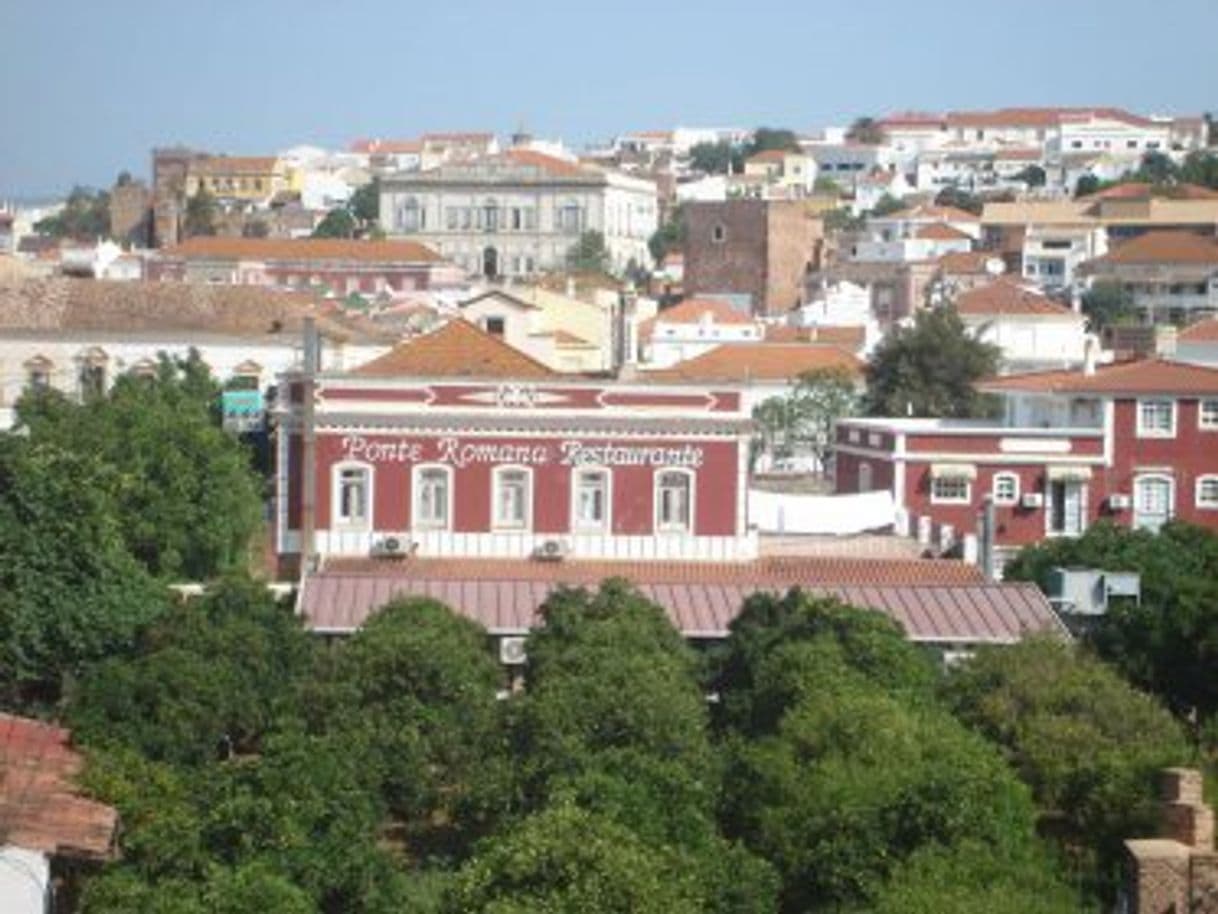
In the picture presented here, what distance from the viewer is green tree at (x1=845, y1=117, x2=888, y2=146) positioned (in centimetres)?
14875

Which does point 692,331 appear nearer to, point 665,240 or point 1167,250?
point 1167,250

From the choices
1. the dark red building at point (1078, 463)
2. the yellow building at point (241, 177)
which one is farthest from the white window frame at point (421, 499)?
the yellow building at point (241, 177)

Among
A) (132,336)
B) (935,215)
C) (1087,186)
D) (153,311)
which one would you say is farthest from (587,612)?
(1087,186)

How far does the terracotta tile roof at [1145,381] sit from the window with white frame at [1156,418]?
17cm

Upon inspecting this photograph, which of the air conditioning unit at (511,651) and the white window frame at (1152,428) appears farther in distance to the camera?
the white window frame at (1152,428)

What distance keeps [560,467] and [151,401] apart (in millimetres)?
8870

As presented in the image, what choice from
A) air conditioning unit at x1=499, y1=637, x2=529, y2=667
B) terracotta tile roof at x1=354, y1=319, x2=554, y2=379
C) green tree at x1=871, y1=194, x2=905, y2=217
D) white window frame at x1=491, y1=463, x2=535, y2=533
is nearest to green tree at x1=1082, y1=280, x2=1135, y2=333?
green tree at x1=871, y1=194, x2=905, y2=217

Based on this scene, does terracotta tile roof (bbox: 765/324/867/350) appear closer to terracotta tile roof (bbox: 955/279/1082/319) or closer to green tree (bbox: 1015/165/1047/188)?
terracotta tile roof (bbox: 955/279/1082/319)

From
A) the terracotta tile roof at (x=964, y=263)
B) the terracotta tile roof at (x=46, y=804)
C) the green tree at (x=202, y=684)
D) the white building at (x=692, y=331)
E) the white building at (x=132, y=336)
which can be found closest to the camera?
the terracotta tile roof at (x=46, y=804)

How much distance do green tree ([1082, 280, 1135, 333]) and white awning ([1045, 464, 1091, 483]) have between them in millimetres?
37432

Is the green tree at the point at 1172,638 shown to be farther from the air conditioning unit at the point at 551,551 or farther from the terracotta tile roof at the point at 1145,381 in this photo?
the terracotta tile roof at the point at 1145,381

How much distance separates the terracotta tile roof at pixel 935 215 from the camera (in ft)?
328

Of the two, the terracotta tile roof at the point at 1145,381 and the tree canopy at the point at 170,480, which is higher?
the terracotta tile roof at the point at 1145,381

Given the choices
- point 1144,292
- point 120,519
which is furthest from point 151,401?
point 1144,292
